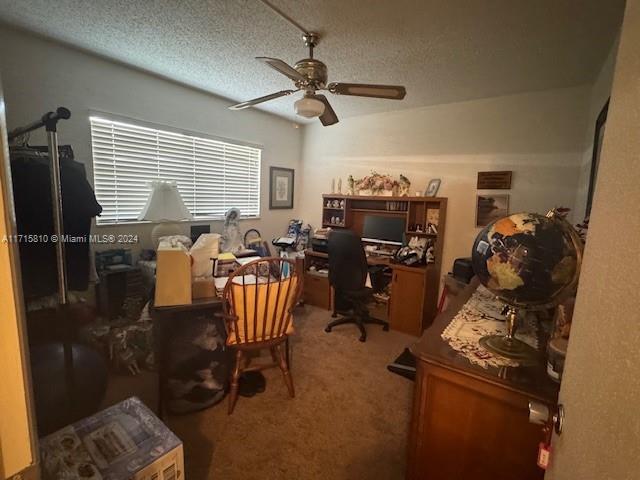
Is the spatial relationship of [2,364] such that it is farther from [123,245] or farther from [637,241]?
[123,245]

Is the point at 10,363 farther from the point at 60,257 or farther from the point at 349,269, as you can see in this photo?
the point at 349,269

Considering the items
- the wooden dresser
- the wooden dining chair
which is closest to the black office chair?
the wooden dining chair

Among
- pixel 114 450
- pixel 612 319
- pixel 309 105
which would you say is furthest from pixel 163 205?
pixel 612 319

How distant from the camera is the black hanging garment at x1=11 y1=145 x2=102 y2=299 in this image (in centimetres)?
154

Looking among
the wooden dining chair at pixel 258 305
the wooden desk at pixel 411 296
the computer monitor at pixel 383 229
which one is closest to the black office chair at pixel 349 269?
the wooden desk at pixel 411 296

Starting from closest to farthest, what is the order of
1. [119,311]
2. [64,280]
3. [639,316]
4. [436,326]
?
[639,316]
[436,326]
[64,280]
[119,311]

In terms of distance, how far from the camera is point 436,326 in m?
1.19

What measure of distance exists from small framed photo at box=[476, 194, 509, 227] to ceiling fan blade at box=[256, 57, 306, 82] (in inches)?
85.0

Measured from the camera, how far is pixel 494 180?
2748mm

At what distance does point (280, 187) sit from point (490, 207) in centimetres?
253

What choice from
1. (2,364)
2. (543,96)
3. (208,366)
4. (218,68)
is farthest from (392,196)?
(2,364)

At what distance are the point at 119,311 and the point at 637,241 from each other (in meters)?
2.83

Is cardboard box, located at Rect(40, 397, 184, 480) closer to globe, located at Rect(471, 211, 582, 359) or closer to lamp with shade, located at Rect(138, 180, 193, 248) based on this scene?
globe, located at Rect(471, 211, 582, 359)

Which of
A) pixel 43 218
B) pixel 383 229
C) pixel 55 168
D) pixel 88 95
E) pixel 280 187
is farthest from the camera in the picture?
pixel 280 187
